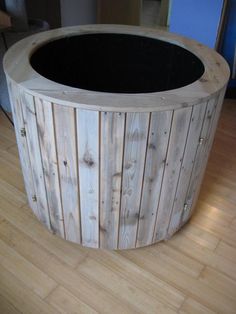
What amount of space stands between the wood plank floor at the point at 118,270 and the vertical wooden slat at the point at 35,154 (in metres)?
0.16

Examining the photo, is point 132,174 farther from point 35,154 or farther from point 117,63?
point 117,63

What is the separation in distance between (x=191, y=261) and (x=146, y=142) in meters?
0.66

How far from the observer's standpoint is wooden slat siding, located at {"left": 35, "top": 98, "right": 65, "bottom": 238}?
1.06 m

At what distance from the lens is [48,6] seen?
2.76 m

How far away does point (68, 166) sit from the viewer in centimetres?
115

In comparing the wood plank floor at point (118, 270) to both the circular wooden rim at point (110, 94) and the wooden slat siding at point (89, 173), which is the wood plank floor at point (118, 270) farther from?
the circular wooden rim at point (110, 94)

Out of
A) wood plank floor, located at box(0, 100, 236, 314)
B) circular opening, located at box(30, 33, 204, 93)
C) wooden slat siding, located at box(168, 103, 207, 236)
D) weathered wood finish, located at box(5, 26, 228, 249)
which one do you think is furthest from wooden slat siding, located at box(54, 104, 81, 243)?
circular opening, located at box(30, 33, 204, 93)

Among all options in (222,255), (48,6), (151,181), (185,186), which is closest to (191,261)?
(222,255)

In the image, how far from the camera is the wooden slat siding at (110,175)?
1.00m

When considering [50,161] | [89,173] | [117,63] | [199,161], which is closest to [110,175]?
[89,173]

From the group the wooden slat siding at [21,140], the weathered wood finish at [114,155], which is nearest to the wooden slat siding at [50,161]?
the weathered wood finish at [114,155]

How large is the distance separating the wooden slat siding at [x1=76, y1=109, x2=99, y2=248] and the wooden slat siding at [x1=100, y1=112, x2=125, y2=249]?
20 millimetres

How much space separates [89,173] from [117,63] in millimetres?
765

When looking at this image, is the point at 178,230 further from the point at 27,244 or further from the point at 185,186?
the point at 27,244
